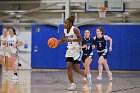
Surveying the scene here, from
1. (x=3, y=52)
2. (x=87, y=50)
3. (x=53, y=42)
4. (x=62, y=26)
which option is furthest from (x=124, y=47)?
(x=53, y=42)

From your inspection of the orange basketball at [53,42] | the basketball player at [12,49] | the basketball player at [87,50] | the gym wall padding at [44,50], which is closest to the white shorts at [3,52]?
the basketball player at [12,49]

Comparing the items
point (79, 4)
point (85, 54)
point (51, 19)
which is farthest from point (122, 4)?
point (85, 54)

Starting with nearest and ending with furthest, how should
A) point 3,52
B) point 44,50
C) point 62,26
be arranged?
point 3,52 → point 62,26 → point 44,50

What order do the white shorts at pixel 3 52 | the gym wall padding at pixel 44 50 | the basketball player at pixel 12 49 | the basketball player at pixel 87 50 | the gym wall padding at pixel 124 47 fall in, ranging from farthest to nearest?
the gym wall padding at pixel 44 50 < the gym wall padding at pixel 124 47 < the white shorts at pixel 3 52 < the basketball player at pixel 12 49 < the basketball player at pixel 87 50

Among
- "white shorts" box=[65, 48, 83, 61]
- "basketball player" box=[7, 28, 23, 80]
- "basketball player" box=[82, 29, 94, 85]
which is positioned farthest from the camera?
"basketball player" box=[7, 28, 23, 80]

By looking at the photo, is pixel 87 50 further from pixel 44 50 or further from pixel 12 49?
pixel 44 50

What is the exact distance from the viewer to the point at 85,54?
13586 mm

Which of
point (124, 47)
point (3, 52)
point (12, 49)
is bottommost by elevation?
point (124, 47)

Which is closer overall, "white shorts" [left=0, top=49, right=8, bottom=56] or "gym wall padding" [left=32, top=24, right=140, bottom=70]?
"white shorts" [left=0, top=49, right=8, bottom=56]

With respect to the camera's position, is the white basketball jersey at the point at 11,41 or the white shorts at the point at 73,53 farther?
the white basketball jersey at the point at 11,41

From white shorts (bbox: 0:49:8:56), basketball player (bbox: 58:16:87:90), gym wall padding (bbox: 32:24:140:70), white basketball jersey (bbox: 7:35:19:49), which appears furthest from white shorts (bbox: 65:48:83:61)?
gym wall padding (bbox: 32:24:140:70)

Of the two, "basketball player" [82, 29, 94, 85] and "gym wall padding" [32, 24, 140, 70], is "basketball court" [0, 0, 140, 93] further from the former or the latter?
"basketball player" [82, 29, 94, 85]

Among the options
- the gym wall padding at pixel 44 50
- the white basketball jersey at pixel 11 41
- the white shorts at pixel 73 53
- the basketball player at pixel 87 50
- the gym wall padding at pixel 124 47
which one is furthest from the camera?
the gym wall padding at pixel 44 50

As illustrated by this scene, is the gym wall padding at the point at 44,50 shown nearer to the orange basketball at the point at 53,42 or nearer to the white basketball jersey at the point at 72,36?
the white basketball jersey at the point at 72,36
